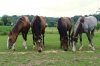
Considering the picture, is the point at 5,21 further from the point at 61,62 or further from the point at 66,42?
the point at 61,62

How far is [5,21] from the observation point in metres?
57.2

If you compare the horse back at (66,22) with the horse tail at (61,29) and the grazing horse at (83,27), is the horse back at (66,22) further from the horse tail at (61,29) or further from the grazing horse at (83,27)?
the grazing horse at (83,27)

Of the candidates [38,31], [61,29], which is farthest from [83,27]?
[38,31]

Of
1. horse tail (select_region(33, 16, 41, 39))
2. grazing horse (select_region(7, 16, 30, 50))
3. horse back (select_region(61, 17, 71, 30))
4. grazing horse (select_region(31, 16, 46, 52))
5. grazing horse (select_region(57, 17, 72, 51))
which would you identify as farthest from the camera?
horse back (select_region(61, 17, 71, 30))

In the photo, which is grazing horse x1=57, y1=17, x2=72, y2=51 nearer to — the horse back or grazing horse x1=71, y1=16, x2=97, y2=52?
the horse back

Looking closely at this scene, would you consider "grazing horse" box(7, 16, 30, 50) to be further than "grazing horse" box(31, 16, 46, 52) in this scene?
Yes

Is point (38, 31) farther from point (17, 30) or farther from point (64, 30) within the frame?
point (64, 30)

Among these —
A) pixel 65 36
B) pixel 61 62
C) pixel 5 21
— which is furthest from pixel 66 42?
pixel 5 21

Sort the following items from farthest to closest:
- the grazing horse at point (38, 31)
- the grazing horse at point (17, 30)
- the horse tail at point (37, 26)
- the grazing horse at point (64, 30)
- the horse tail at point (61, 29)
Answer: the grazing horse at point (17, 30) → the horse tail at point (61, 29) → the grazing horse at point (64, 30) → the horse tail at point (37, 26) → the grazing horse at point (38, 31)

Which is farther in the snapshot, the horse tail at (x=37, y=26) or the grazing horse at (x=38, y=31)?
the horse tail at (x=37, y=26)

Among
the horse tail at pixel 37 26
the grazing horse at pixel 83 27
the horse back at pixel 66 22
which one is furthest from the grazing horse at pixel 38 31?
the grazing horse at pixel 83 27

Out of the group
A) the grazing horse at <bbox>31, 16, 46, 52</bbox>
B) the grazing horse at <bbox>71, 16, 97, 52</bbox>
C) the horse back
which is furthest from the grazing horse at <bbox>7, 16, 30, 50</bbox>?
the grazing horse at <bbox>71, 16, 97, 52</bbox>

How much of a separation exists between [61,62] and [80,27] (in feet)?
17.7

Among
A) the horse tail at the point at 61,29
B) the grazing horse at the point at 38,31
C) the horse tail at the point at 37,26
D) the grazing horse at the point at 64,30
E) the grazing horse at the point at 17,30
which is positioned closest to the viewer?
the grazing horse at the point at 38,31
